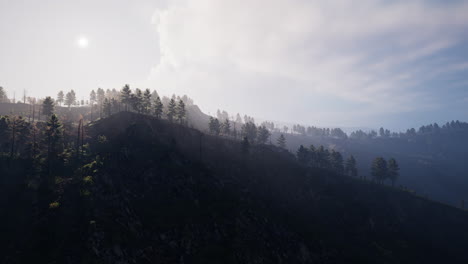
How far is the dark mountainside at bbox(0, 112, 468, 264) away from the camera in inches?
1278

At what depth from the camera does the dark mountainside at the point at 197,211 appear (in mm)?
32456

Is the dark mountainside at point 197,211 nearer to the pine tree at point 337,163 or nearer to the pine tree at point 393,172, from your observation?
the pine tree at point 393,172

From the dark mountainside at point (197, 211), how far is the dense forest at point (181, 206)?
0.25m

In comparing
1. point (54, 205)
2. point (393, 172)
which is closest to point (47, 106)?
point (54, 205)

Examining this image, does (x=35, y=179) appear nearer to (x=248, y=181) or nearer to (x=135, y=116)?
(x=135, y=116)

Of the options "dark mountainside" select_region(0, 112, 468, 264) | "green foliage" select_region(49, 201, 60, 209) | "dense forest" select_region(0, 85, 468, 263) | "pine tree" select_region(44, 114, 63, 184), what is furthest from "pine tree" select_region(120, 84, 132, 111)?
"green foliage" select_region(49, 201, 60, 209)

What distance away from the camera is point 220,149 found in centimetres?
8825

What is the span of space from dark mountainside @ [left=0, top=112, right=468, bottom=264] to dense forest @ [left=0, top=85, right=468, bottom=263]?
0.25 m

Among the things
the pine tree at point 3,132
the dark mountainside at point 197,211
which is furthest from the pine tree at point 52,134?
the pine tree at point 3,132

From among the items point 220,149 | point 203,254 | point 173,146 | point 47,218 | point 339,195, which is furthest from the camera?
point 220,149

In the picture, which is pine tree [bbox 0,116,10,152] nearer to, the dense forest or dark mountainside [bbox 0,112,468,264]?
the dense forest

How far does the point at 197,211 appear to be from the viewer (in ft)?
149

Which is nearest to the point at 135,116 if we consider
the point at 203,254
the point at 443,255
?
the point at 203,254

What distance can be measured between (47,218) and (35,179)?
15.2m
